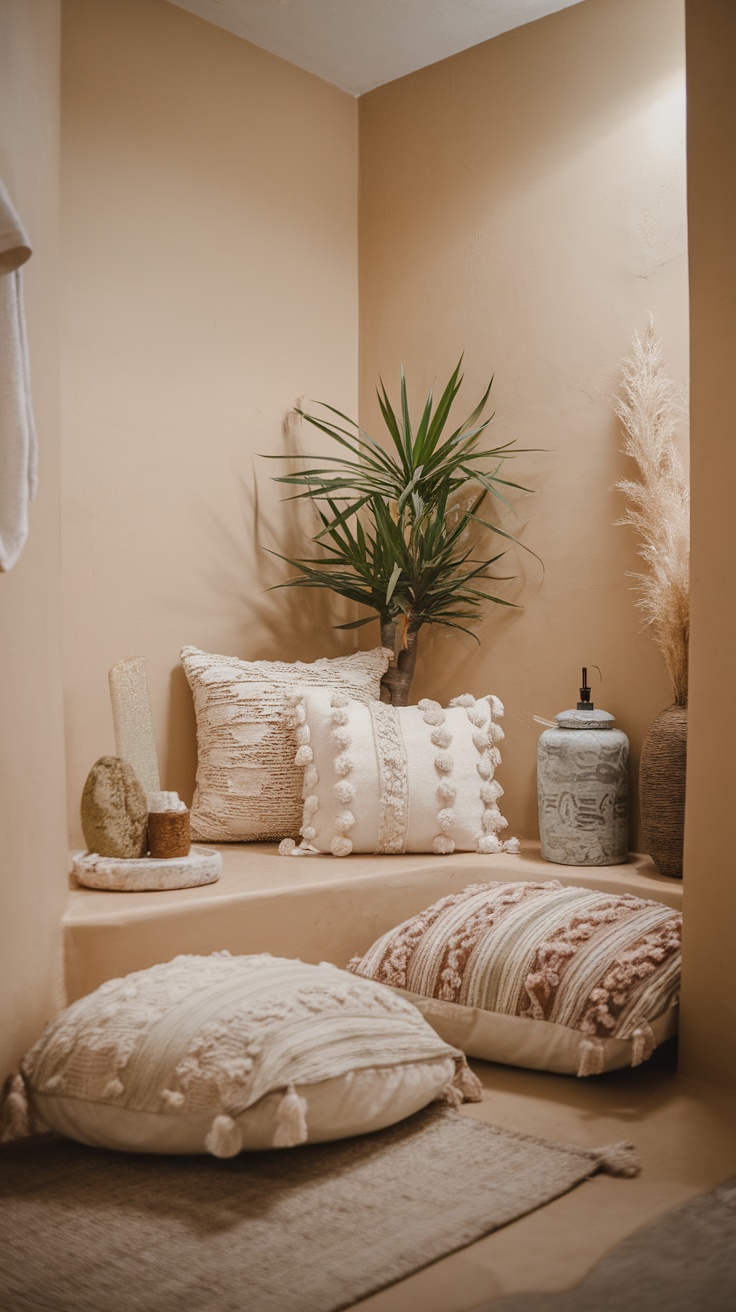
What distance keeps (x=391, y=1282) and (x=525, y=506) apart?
236cm

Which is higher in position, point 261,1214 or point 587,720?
point 587,720

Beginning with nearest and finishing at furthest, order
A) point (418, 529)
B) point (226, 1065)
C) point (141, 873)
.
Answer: point (226, 1065)
point (141, 873)
point (418, 529)

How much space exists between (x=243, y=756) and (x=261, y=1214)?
1500 mm

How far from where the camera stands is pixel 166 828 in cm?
265

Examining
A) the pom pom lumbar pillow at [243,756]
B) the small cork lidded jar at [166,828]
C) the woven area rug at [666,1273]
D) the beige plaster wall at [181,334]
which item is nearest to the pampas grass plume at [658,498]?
the pom pom lumbar pillow at [243,756]

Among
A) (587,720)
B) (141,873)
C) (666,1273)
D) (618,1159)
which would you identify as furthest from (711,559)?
(141,873)

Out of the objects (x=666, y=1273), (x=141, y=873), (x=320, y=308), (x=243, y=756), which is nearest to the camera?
(x=666, y=1273)

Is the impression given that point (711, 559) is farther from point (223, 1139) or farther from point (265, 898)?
point (223, 1139)

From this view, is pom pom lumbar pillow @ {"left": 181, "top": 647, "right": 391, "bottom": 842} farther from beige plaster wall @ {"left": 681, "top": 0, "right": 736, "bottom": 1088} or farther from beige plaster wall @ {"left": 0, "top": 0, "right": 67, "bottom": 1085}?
beige plaster wall @ {"left": 681, "top": 0, "right": 736, "bottom": 1088}

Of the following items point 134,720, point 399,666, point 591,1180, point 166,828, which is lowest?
point 591,1180

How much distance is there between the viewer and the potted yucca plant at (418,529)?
335 cm

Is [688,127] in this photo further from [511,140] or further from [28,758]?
[28,758]

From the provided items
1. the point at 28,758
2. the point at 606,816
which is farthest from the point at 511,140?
the point at 28,758

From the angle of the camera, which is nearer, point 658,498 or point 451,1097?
point 451,1097
